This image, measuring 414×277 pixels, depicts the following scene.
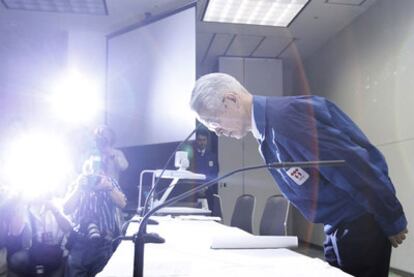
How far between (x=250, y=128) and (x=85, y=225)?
1375 millimetres

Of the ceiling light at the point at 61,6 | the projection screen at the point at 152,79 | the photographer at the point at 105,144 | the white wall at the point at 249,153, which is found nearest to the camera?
the photographer at the point at 105,144

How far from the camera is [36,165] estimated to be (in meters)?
3.27

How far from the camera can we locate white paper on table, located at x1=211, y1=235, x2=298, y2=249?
133cm

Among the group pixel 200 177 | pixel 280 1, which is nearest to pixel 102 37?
pixel 280 1

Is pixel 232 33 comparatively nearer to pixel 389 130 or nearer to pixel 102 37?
pixel 102 37

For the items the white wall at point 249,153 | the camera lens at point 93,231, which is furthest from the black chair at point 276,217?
the white wall at point 249,153

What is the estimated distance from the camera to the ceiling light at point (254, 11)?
4207 mm

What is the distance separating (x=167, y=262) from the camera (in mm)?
1096

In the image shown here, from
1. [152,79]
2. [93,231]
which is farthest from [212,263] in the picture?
[152,79]

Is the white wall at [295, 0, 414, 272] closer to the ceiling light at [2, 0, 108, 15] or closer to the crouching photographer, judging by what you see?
the crouching photographer

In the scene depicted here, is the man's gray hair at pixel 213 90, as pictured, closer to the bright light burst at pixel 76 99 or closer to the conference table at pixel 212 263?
the conference table at pixel 212 263

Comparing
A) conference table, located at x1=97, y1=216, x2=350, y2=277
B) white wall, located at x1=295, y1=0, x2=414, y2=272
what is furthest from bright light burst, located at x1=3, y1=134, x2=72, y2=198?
white wall, located at x1=295, y1=0, x2=414, y2=272

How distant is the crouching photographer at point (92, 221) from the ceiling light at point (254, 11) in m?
2.48

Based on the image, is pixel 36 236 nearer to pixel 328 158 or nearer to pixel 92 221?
pixel 92 221
